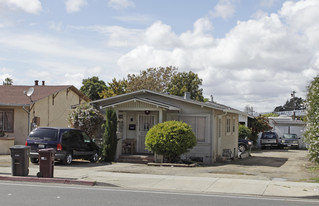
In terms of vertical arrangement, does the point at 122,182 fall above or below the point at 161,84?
below

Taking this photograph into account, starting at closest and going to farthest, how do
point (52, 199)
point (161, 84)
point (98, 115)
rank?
1. point (52, 199)
2. point (98, 115)
3. point (161, 84)

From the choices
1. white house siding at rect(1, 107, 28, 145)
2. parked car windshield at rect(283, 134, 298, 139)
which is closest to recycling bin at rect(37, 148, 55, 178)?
white house siding at rect(1, 107, 28, 145)

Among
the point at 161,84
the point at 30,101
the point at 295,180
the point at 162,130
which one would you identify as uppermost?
the point at 161,84

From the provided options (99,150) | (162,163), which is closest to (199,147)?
(162,163)

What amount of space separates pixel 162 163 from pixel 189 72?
35.9 metres

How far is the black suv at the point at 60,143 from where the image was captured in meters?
18.5

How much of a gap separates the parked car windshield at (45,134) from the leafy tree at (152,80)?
1155 inches

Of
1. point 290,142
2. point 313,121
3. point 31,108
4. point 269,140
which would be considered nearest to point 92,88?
point 269,140

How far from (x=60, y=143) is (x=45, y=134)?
763 mm

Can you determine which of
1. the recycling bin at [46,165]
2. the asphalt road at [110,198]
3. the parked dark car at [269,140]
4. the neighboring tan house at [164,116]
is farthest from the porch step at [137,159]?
the parked dark car at [269,140]

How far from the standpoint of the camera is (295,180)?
1493cm

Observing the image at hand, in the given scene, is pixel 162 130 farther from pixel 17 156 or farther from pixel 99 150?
pixel 17 156

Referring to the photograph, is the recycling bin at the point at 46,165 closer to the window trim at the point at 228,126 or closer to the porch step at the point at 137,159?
the porch step at the point at 137,159

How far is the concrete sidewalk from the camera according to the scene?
1241 centimetres
